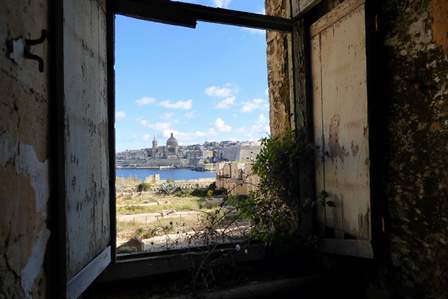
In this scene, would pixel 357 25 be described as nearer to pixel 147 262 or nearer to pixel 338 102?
pixel 338 102

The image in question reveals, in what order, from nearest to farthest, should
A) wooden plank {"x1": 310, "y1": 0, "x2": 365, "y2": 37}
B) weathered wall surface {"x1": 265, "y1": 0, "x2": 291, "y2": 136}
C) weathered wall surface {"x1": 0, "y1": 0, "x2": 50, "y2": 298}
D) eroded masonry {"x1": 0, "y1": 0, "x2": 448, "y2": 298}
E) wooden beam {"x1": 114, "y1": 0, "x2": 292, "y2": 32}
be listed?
1. weathered wall surface {"x1": 0, "y1": 0, "x2": 50, "y2": 298}
2. eroded masonry {"x1": 0, "y1": 0, "x2": 448, "y2": 298}
3. wooden plank {"x1": 310, "y1": 0, "x2": 365, "y2": 37}
4. wooden beam {"x1": 114, "y1": 0, "x2": 292, "y2": 32}
5. weathered wall surface {"x1": 265, "y1": 0, "x2": 291, "y2": 136}

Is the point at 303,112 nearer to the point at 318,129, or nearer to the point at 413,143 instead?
the point at 318,129

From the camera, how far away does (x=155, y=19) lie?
268 centimetres

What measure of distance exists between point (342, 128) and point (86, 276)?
6.77 ft

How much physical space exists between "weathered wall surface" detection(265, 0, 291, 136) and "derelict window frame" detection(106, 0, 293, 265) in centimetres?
33

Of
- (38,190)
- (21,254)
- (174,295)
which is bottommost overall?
(174,295)

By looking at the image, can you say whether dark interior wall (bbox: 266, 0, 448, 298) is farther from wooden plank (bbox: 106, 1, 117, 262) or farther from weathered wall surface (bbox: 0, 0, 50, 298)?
weathered wall surface (bbox: 0, 0, 50, 298)

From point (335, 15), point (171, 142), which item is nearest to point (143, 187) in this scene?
point (335, 15)

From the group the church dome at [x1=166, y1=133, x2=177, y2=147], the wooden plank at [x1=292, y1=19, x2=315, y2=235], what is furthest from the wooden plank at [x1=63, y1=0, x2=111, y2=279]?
the church dome at [x1=166, y1=133, x2=177, y2=147]

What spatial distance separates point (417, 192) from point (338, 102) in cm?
92

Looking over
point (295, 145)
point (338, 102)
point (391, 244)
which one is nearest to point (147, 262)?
point (295, 145)

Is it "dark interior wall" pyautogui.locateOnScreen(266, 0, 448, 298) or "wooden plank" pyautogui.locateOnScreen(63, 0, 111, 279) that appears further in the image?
"dark interior wall" pyautogui.locateOnScreen(266, 0, 448, 298)

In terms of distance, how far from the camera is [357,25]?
8.03 feet

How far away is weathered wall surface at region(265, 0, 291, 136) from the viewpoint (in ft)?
11.1
